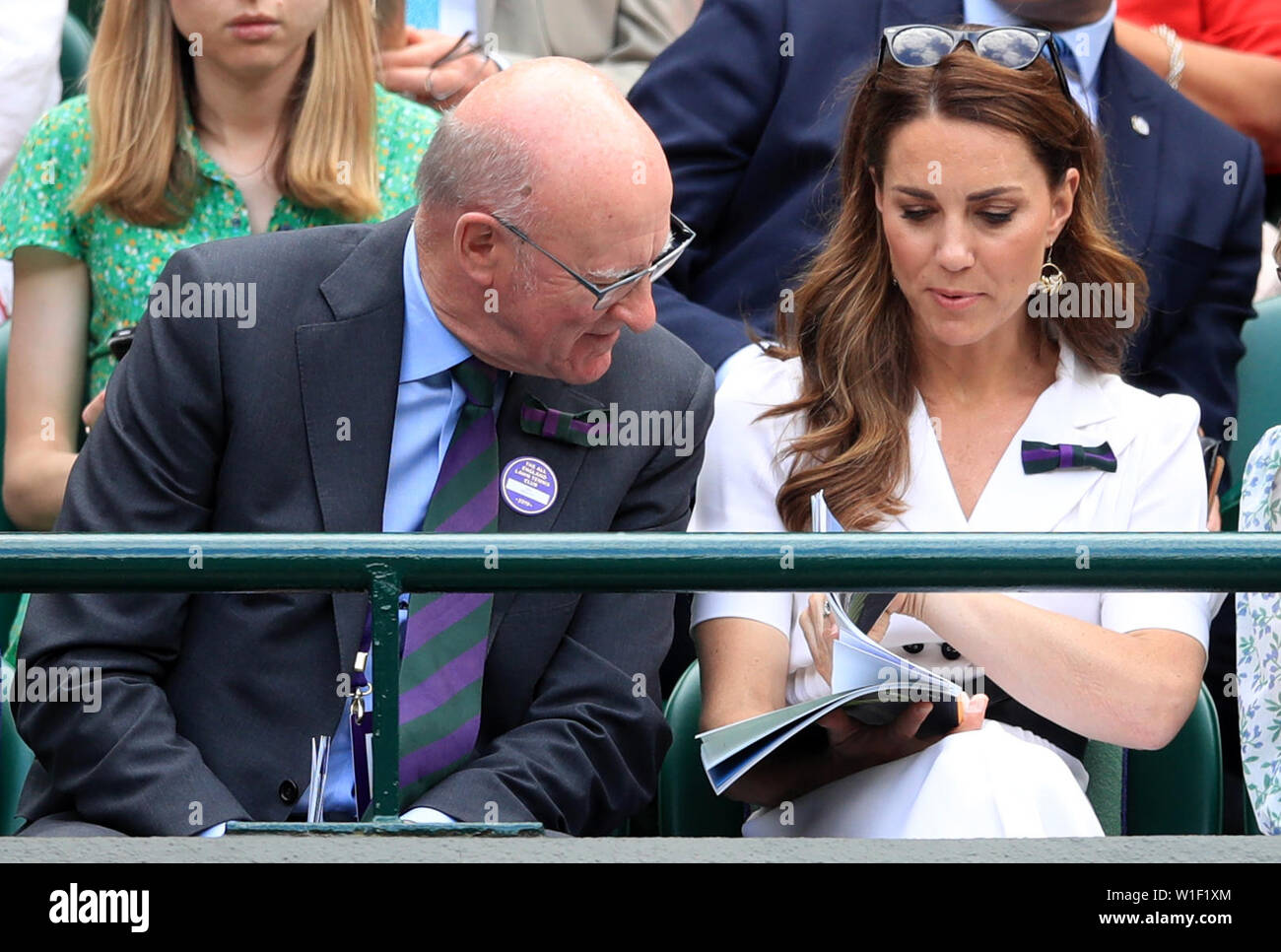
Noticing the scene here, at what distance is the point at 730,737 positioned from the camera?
112 inches

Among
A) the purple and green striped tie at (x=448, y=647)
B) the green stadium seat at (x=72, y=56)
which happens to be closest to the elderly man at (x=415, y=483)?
the purple and green striped tie at (x=448, y=647)

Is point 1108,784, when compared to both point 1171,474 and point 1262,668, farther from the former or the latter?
point 1171,474

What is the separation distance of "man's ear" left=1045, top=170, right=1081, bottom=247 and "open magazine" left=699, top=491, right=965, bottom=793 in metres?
1.01

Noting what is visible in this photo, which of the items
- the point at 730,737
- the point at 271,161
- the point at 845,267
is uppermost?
the point at 271,161

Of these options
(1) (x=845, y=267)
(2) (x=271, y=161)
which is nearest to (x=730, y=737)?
(1) (x=845, y=267)

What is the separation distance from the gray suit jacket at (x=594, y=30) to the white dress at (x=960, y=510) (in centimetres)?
149

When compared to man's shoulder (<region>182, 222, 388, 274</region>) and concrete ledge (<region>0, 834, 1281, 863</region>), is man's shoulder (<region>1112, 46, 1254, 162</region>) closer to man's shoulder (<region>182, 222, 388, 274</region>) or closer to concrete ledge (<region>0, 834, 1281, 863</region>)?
man's shoulder (<region>182, 222, 388, 274</region>)

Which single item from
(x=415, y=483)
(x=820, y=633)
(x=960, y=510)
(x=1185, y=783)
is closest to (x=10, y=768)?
(x=415, y=483)

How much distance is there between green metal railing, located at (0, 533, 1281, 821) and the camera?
233cm

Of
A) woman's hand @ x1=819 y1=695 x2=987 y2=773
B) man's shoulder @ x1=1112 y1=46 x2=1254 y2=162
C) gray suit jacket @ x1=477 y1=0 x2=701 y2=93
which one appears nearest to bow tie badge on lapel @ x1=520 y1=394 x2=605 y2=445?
woman's hand @ x1=819 y1=695 x2=987 y2=773

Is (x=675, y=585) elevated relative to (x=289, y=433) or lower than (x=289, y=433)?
lower

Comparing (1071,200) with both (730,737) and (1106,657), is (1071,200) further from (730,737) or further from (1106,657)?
(730,737)

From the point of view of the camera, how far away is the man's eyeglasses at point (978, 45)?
3.56 m

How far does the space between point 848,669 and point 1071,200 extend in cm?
125
